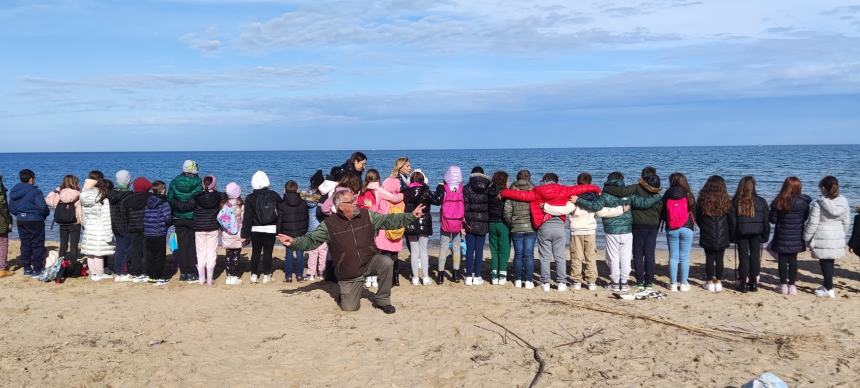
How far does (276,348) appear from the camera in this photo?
643 cm

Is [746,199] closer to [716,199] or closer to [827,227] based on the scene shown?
[716,199]

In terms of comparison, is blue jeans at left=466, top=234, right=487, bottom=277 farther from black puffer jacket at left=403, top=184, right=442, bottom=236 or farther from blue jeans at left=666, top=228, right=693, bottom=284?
blue jeans at left=666, top=228, right=693, bottom=284

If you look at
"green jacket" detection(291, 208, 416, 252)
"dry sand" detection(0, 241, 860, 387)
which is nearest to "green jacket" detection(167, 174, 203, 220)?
"dry sand" detection(0, 241, 860, 387)

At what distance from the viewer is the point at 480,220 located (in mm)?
8844

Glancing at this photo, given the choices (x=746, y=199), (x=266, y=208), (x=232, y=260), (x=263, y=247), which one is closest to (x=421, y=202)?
(x=266, y=208)

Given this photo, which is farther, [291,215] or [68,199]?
[68,199]

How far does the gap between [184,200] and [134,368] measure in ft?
11.5

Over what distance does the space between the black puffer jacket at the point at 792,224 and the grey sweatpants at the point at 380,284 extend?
17.0ft

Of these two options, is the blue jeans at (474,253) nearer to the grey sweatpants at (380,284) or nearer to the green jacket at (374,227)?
the green jacket at (374,227)

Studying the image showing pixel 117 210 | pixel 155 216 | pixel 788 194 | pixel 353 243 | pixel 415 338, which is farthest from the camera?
pixel 117 210

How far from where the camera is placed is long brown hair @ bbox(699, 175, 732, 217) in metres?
8.36

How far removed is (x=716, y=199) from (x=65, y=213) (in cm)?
954

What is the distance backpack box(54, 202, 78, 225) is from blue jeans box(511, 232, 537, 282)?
676 cm

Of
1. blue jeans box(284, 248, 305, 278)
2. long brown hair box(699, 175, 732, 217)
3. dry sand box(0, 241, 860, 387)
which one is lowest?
dry sand box(0, 241, 860, 387)
